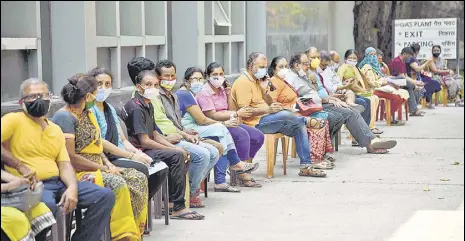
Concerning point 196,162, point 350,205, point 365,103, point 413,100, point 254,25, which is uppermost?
point 254,25

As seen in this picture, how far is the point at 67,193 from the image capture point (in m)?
5.96

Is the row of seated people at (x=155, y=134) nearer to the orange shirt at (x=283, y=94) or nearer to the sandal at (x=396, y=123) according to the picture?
the orange shirt at (x=283, y=94)

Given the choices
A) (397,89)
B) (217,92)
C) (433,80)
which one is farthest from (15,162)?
(433,80)

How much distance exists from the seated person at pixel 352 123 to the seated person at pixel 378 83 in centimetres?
232

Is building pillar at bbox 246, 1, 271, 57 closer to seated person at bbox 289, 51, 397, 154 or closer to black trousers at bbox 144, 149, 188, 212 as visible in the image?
seated person at bbox 289, 51, 397, 154

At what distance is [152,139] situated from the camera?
7918 mm

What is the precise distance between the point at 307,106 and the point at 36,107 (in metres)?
5.62

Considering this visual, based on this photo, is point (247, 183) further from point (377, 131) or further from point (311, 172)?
point (377, 131)

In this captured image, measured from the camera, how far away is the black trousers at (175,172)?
7785 millimetres

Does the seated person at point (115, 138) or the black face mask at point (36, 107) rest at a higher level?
the black face mask at point (36, 107)

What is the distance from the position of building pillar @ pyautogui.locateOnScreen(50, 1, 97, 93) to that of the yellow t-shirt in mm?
4436

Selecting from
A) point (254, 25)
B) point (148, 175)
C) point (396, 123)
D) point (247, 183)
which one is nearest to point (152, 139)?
point (148, 175)

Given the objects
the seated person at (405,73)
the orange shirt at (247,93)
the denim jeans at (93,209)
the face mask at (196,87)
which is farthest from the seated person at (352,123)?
the denim jeans at (93,209)

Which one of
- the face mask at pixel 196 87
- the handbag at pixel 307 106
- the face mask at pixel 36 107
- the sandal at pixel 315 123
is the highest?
the face mask at pixel 36 107
